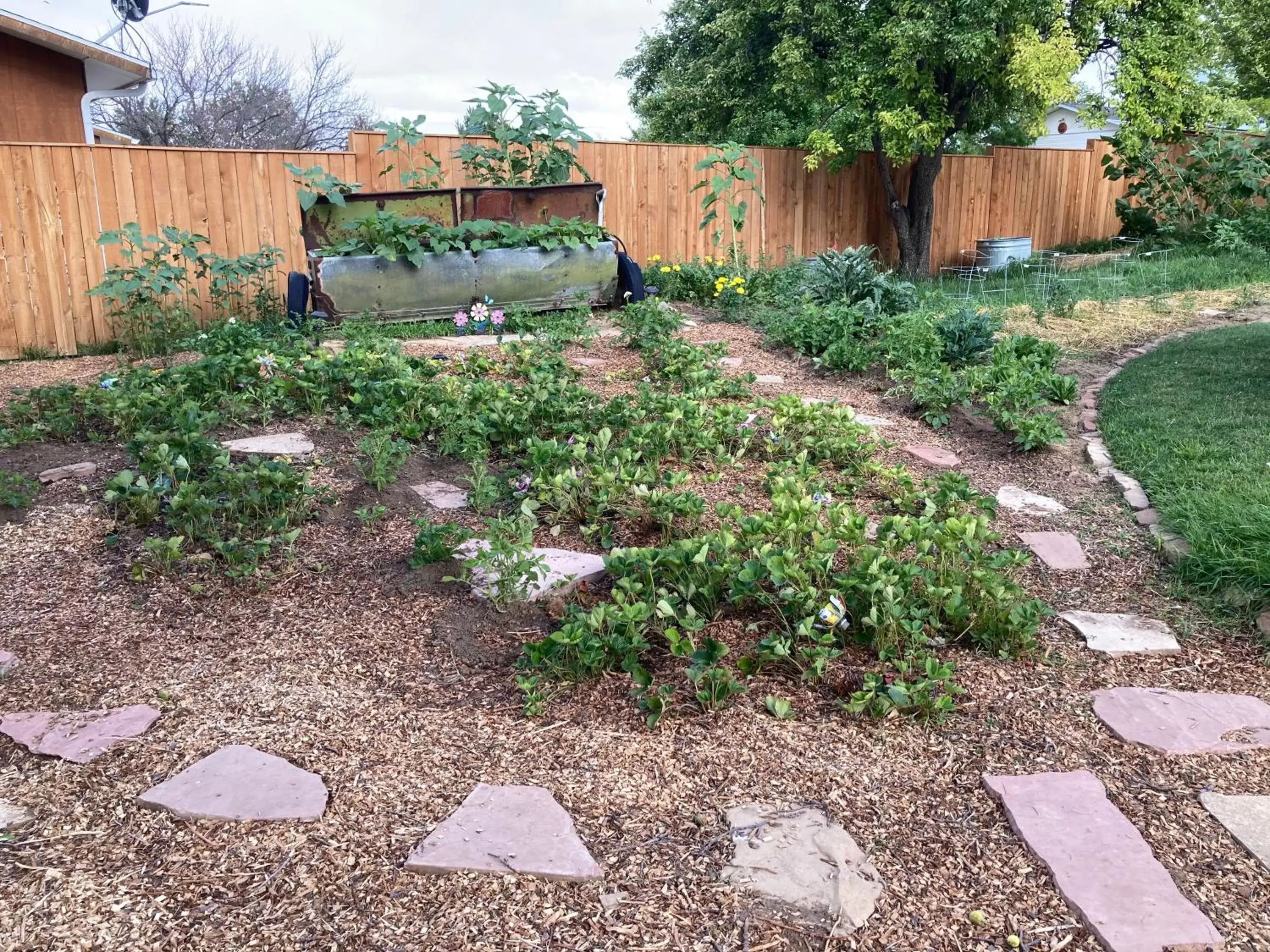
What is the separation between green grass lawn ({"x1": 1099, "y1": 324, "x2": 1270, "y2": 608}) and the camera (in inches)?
118

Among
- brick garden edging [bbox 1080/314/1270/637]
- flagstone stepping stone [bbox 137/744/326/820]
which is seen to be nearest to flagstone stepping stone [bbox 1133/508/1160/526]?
brick garden edging [bbox 1080/314/1270/637]

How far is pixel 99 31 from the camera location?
382 inches

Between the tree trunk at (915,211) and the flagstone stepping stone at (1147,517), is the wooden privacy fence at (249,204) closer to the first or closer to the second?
the tree trunk at (915,211)

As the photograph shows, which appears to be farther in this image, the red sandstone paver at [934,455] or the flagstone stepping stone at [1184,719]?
the red sandstone paver at [934,455]

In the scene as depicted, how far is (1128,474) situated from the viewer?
158 inches

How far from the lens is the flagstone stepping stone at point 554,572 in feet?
8.84

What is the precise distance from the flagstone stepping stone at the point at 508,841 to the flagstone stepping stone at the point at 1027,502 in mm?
2457

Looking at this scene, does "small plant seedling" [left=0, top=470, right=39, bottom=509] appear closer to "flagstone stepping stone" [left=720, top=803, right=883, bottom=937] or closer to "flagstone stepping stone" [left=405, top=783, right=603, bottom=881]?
"flagstone stepping stone" [left=405, top=783, right=603, bottom=881]

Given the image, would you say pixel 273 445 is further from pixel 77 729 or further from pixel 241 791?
pixel 241 791

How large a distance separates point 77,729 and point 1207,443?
13.8 feet

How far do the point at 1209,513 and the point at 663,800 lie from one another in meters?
2.38

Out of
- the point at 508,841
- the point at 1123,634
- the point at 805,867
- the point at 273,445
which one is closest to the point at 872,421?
the point at 1123,634

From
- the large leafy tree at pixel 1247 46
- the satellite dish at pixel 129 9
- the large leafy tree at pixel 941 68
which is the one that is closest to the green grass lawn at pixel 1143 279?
the large leafy tree at pixel 941 68

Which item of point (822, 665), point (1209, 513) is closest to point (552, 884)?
point (822, 665)
